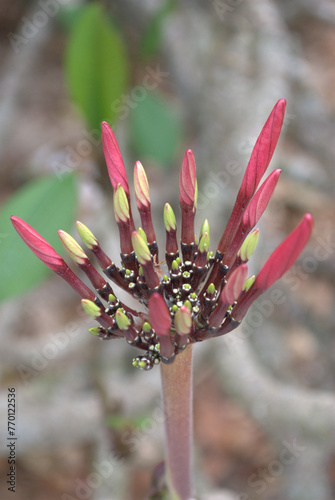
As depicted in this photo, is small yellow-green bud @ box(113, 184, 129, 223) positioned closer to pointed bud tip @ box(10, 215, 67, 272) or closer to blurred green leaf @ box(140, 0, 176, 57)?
pointed bud tip @ box(10, 215, 67, 272)

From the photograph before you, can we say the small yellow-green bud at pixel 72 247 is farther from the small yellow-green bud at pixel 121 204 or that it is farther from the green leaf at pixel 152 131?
the green leaf at pixel 152 131

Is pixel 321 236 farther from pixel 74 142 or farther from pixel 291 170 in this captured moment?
pixel 74 142

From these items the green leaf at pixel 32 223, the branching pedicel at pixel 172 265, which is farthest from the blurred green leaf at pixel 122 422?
the branching pedicel at pixel 172 265

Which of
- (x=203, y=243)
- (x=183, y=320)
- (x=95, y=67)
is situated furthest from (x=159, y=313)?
(x=95, y=67)

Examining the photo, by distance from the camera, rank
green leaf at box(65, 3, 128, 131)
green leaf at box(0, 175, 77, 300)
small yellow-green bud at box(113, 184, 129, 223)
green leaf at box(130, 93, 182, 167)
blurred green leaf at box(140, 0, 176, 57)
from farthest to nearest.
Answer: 1. green leaf at box(130, 93, 182, 167)
2. blurred green leaf at box(140, 0, 176, 57)
3. green leaf at box(65, 3, 128, 131)
4. green leaf at box(0, 175, 77, 300)
5. small yellow-green bud at box(113, 184, 129, 223)

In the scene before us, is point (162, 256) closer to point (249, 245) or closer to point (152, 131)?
point (152, 131)

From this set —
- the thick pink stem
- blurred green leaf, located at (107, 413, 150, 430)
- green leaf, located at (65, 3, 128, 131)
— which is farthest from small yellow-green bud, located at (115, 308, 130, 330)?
green leaf, located at (65, 3, 128, 131)
